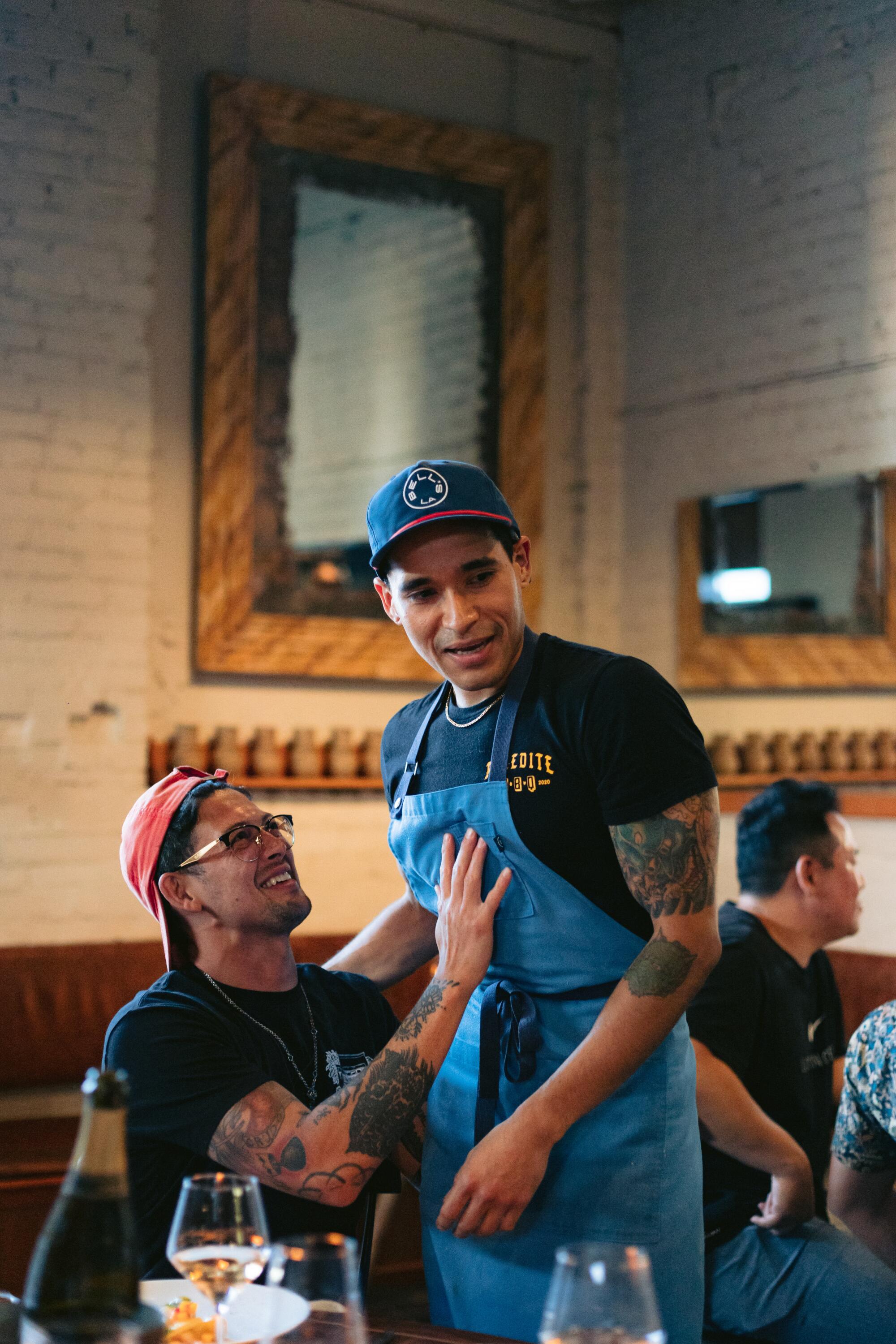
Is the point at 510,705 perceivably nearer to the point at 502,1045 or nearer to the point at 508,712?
the point at 508,712

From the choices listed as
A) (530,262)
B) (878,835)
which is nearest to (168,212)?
(530,262)

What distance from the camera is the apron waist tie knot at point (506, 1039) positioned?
1746mm

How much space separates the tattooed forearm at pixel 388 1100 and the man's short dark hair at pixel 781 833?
128 cm

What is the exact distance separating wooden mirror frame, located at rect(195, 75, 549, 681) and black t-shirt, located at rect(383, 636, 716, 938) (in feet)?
10.4

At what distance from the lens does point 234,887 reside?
201 centimetres

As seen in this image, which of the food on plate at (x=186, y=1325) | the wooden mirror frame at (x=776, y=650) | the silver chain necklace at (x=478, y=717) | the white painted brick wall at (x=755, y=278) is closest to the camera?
the food on plate at (x=186, y=1325)

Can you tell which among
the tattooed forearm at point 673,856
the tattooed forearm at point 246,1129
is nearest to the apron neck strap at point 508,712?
the tattooed forearm at point 673,856

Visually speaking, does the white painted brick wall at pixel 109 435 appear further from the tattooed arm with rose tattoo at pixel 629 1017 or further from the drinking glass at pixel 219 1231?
the drinking glass at pixel 219 1231

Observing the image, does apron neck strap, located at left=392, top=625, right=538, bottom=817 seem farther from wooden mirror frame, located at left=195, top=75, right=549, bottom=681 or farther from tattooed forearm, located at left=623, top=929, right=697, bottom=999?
wooden mirror frame, located at left=195, top=75, right=549, bottom=681

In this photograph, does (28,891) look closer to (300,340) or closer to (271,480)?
(271,480)

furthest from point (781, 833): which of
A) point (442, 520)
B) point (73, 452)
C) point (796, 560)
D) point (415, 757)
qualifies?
point (73, 452)

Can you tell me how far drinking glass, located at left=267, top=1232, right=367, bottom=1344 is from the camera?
1.02m

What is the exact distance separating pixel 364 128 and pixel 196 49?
27.4 inches

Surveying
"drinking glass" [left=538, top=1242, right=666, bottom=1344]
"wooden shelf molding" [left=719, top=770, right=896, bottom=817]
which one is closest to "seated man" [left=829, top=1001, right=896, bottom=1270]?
"drinking glass" [left=538, top=1242, right=666, bottom=1344]
